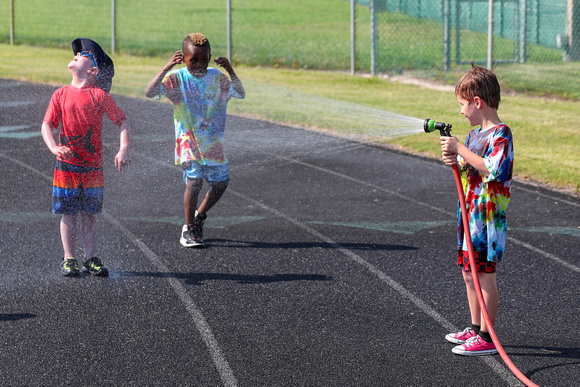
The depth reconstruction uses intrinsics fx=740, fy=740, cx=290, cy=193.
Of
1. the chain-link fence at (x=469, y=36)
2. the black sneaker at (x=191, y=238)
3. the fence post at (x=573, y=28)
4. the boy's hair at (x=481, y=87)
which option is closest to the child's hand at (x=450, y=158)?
the boy's hair at (x=481, y=87)

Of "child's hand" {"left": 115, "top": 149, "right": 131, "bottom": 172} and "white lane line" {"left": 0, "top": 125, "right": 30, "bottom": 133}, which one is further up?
"child's hand" {"left": 115, "top": 149, "right": 131, "bottom": 172}

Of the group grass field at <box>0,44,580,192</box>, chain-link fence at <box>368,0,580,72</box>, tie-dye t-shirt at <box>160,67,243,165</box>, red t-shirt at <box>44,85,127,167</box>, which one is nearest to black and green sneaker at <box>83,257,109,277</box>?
red t-shirt at <box>44,85,127,167</box>

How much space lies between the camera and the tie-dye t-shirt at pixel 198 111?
570 centimetres

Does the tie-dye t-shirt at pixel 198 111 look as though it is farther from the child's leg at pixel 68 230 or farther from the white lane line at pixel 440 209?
the white lane line at pixel 440 209

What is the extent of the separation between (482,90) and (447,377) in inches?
58.5

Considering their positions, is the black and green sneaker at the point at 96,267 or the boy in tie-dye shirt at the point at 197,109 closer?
the black and green sneaker at the point at 96,267

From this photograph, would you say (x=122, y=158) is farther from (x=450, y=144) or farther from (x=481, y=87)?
(x=481, y=87)

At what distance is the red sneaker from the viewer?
4000mm

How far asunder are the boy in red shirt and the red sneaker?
97.0 inches

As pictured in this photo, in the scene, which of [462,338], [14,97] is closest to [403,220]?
[462,338]

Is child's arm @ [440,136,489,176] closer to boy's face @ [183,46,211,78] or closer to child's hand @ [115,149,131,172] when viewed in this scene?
child's hand @ [115,149,131,172]

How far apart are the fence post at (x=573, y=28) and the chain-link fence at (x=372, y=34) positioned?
2cm

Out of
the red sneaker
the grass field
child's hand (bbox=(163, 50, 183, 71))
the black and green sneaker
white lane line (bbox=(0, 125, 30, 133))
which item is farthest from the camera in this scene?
white lane line (bbox=(0, 125, 30, 133))

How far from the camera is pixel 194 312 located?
4621 mm
